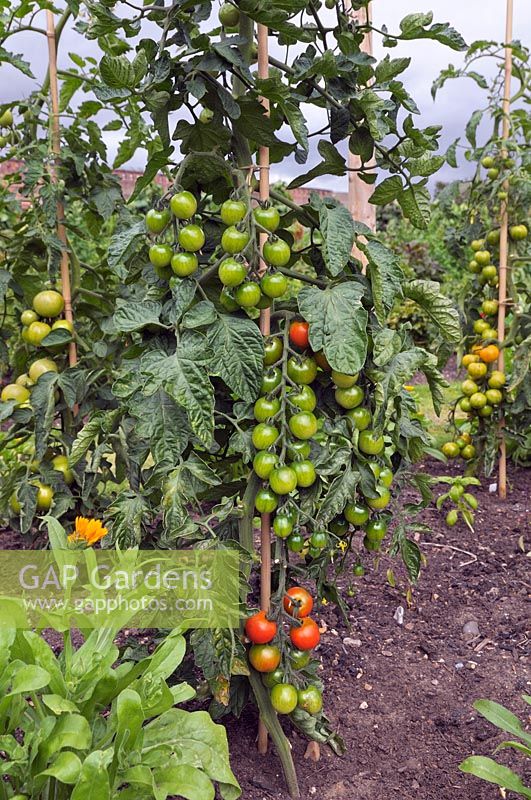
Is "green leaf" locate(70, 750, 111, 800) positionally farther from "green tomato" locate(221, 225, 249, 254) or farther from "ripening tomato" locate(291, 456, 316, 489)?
"green tomato" locate(221, 225, 249, 254)

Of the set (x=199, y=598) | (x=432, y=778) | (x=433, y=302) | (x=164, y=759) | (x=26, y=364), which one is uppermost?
Answer: (x=433, y=302)

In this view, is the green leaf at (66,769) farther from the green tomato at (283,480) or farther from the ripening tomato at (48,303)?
the ripening tomato at (48,303)

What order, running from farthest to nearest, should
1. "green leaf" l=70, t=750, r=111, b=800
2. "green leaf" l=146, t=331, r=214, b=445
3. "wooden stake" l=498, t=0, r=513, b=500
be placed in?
"wooden stake" l=498, t=0, r=513, b=500 < "green leaf" l=146, t=331, r=214, b=445 < "green leaf" l=70, t=750, r=111, b=800

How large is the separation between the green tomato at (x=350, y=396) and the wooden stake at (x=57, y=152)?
1.22m

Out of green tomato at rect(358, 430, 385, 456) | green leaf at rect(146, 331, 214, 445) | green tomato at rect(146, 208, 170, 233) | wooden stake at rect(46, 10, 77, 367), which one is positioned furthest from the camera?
wooden stake at rect(46, 10, 77, 367)

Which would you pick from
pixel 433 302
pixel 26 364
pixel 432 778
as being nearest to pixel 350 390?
pixel 433 302

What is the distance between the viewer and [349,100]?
1.46m

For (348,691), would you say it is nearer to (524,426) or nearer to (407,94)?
(407,94)

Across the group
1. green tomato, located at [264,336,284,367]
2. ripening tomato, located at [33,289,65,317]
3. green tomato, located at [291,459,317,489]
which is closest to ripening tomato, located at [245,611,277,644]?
green tomato, located at [291,459,317,489]

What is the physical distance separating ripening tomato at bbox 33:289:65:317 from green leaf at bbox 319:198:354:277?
1283 millimetres

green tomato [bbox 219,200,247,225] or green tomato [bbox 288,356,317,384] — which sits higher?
green tomato [bbox 219,200,247,225]

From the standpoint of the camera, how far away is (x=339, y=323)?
1386 millimetres

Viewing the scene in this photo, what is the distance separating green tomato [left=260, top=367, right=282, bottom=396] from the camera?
4.77 ft

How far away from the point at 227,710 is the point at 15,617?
0.57 metres
